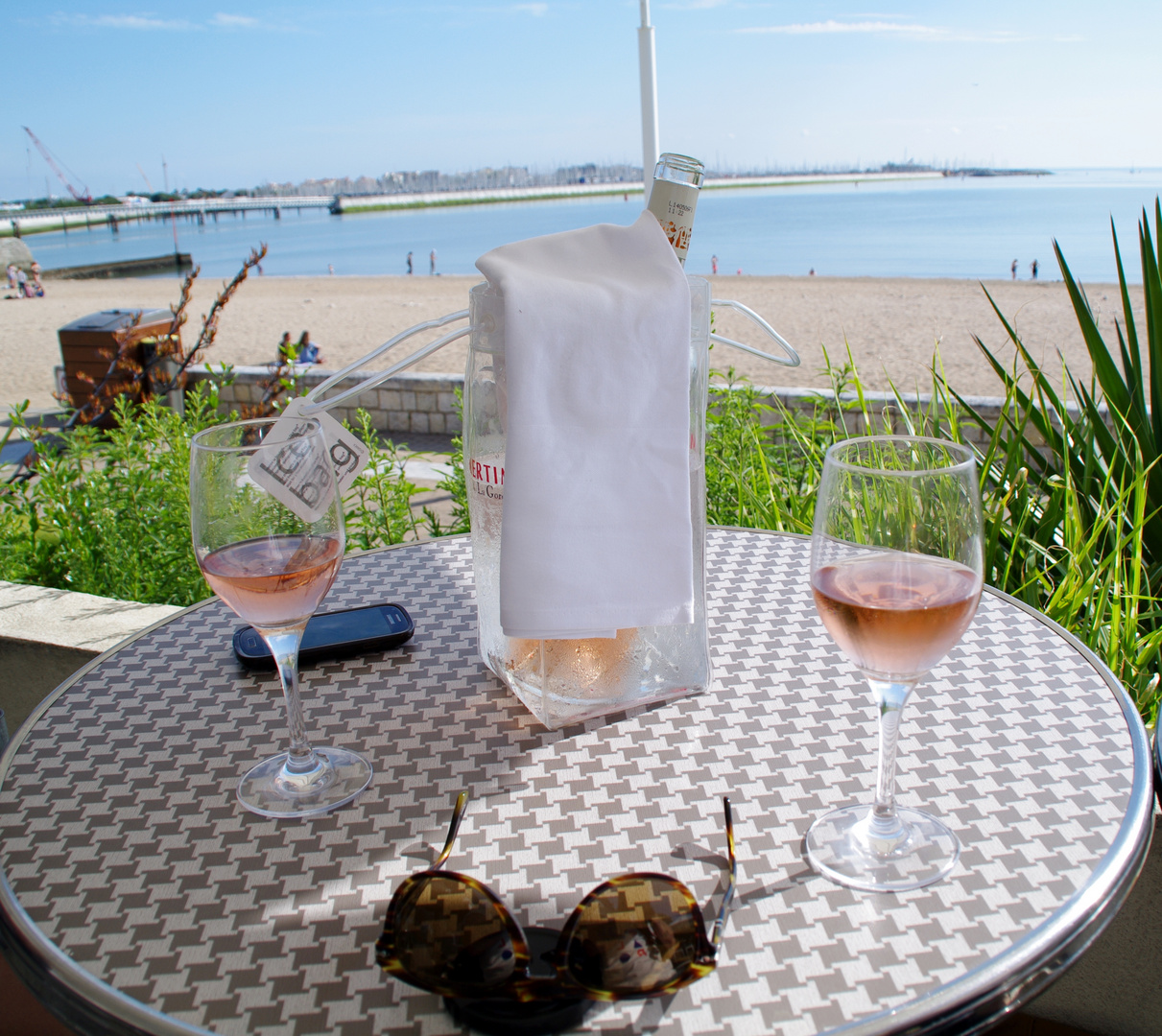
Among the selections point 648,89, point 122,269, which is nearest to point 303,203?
point 122,269

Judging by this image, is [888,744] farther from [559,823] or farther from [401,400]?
[401,400]

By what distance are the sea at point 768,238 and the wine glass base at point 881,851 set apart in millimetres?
13693

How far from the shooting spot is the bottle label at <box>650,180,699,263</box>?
92cm

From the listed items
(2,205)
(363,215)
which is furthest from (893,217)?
(2,205)

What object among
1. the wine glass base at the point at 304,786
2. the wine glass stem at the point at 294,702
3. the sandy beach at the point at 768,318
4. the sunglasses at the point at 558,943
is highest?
the wine glass stem at the point at 294,702

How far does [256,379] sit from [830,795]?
694 centimetres

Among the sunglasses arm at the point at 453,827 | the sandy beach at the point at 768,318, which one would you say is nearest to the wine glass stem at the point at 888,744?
the sunglasses arm at the point at 453,827

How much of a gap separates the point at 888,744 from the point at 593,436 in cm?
38

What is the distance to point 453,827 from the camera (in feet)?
2.62

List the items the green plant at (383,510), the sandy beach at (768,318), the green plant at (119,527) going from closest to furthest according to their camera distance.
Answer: the green plant at (119,527) < the green plant at (383,510) < the sandy beach at (768,318)

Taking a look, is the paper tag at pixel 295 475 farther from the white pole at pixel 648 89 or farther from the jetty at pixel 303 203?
the jetty at pixel 303 203

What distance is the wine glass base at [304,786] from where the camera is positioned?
847 mm

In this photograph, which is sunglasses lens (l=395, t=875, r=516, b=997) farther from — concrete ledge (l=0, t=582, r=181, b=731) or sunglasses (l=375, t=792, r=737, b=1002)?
concrete ledge (l=0, t=582, r=181, b=731)

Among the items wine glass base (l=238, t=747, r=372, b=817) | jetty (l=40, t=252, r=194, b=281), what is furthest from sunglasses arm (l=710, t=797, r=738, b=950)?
jetty (l=40, t=252, r=194, b=281)
